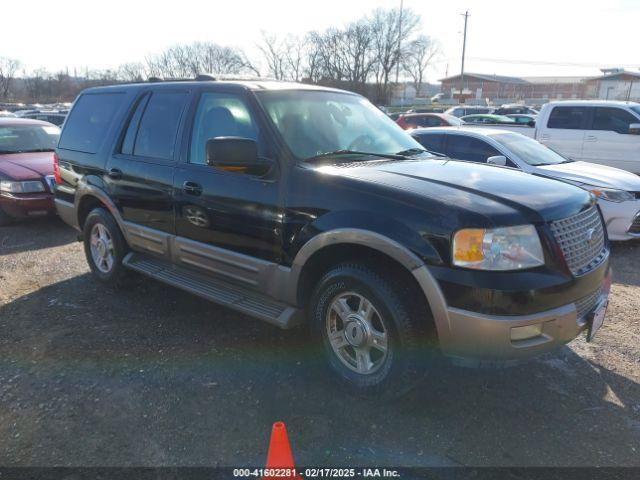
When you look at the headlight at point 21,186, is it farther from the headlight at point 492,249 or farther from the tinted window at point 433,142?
the headlight at point 492,249

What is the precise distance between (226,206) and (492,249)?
1.90 meters

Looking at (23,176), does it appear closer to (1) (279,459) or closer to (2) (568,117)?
(1) (279,459)

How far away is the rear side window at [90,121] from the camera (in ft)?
15.9

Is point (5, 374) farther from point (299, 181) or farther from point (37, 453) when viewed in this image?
point (299, 181)

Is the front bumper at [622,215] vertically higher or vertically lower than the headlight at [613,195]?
lower

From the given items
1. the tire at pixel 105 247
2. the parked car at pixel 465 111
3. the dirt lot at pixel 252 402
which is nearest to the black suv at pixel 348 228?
the tire at pixel 105 247

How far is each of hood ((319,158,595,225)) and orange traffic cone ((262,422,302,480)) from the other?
142 centimetres

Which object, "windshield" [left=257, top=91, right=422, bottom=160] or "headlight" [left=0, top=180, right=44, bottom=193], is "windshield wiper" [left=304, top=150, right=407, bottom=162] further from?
"headlight" [left=0, top=180, right=44, bottom=193]

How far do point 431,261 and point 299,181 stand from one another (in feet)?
3.44

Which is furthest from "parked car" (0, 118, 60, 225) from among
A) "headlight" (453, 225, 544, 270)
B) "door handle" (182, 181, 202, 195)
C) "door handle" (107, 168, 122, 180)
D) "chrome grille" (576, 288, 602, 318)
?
"chrome grille" (576, 288, 602, 318)

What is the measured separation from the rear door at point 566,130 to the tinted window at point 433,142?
4.02 metres

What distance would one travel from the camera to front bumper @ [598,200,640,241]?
6.37 metres

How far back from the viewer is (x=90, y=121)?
5.09 m

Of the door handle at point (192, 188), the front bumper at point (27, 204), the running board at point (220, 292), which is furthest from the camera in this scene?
the front bumper at point (27, 204)
